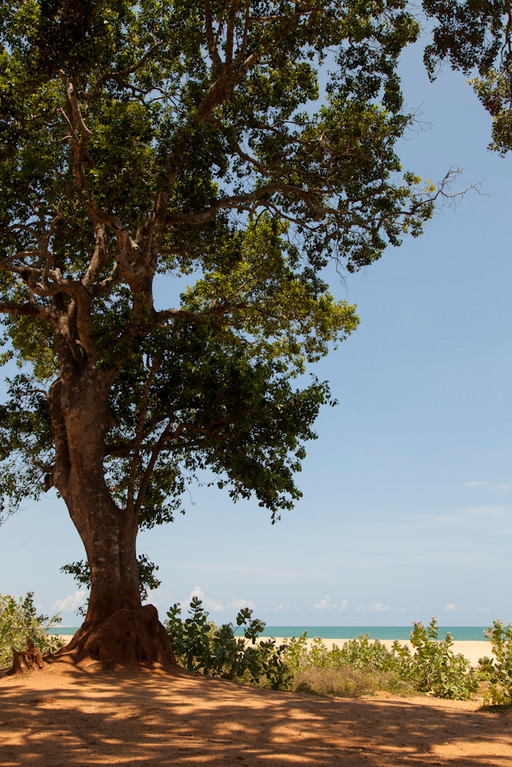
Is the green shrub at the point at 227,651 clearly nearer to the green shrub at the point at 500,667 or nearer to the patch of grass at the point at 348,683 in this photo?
the patch of grass at the point at 348,683

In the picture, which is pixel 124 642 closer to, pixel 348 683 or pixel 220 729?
pixel 220 729

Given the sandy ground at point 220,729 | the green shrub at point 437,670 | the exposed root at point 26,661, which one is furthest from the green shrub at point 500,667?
the exposed root at point 26,661

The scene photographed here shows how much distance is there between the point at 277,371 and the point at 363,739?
278 inches

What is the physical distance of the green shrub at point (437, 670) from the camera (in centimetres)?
1125

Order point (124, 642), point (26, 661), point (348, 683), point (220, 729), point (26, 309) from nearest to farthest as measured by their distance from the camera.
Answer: point (220, 729) → point (26, 661) → point (124, 642) → point (348, 683) → point (26, 309)

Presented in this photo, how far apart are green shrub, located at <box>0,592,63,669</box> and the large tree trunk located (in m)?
4.57

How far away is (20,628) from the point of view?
1444cm

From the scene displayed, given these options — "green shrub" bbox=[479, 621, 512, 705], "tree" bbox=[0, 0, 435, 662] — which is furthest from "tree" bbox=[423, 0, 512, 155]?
"green shrub" bbox=[479, 621, 512, 705]

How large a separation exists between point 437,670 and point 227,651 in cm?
420

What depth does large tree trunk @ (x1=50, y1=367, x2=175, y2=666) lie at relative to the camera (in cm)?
941

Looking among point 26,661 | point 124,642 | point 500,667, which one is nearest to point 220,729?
point 124,642

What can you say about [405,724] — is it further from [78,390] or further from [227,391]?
[78,390]

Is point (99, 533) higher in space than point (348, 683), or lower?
higher

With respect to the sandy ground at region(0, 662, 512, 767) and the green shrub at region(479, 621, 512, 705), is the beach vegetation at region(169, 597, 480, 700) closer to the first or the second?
the green shrub at region(479, 621, 512, 705)
